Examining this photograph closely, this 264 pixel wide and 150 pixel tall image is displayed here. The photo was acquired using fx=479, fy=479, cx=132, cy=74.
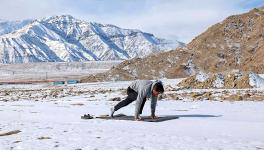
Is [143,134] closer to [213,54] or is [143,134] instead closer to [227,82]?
[227,82]

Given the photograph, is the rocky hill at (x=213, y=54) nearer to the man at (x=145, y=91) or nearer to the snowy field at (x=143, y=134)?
the man at (x=145, y=91)

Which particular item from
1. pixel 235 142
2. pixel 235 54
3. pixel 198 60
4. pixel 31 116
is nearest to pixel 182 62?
pixel 198 60

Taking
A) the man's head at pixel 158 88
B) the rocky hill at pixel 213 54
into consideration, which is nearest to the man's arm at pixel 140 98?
the man's head at pixel 158 88

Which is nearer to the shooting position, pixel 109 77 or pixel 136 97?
pixel 136 97

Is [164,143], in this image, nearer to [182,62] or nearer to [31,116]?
[31,116]

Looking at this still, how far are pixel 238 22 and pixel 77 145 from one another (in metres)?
77.6

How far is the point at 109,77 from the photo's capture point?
82312 millimetres

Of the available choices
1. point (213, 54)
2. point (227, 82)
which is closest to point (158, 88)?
point (227, 82)

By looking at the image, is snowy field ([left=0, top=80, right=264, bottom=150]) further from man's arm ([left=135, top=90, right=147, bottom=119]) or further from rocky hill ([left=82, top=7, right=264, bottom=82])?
rocky hill ([left=82, top=7, right=264, bottom=82])

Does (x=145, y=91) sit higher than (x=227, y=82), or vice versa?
(x=227, y=82)

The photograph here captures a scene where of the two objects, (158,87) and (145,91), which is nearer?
(158,87)

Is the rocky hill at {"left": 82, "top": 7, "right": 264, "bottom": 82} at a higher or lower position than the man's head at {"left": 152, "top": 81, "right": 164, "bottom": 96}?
higher

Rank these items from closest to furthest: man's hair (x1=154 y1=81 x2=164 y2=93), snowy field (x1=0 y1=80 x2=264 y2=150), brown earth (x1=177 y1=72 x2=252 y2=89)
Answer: snowy field (x1=0 y1=80 x2=264 y2=150) → man's hair (x1=154 y1=81 x2=164 y2=93) → brown earth (x1=177 y1=72 x2=252 y2=89)

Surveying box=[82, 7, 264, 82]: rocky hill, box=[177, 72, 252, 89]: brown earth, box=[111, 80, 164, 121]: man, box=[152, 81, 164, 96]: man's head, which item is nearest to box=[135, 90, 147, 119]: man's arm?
box=[111, 80, 164, 121]: man
